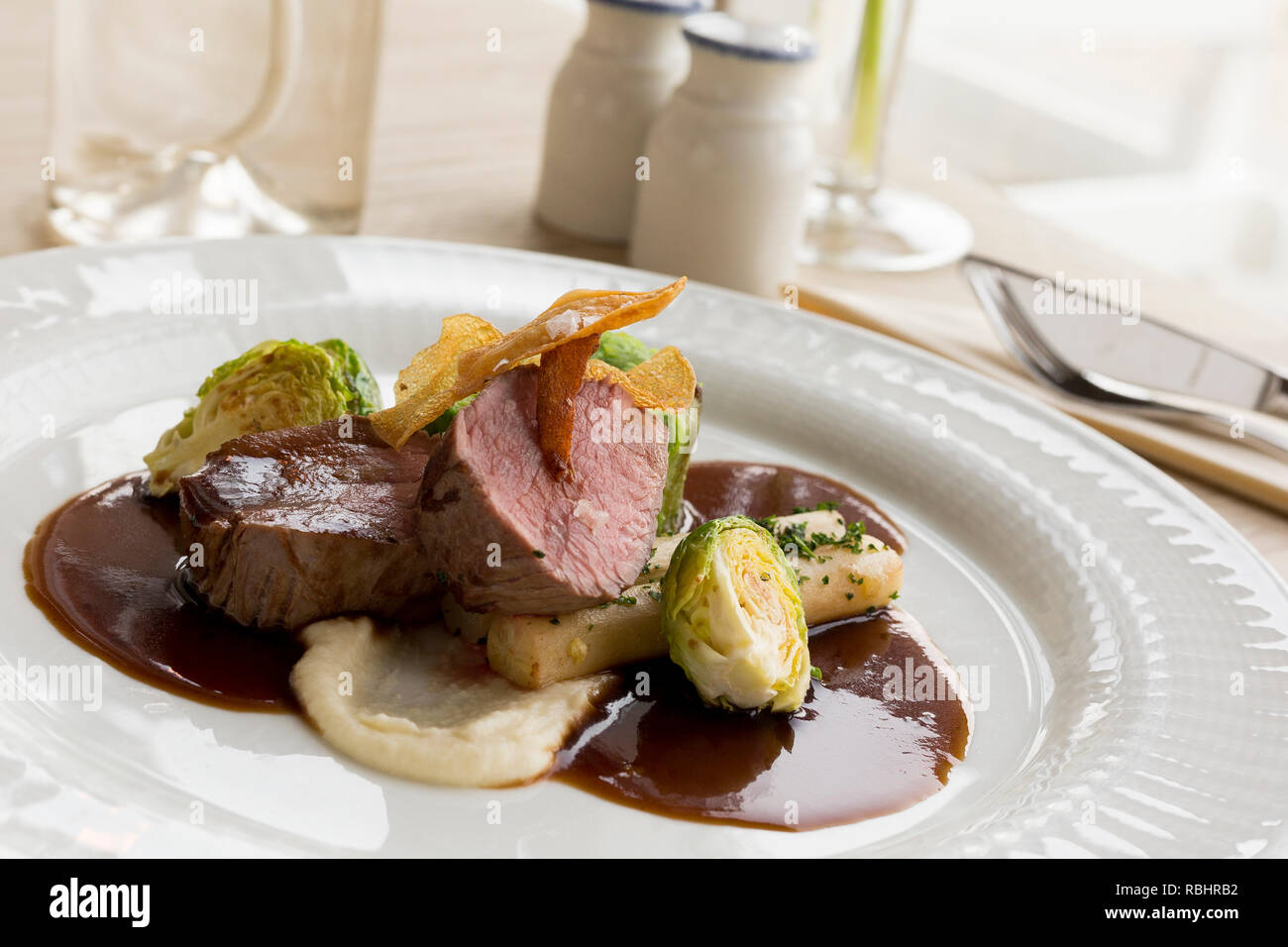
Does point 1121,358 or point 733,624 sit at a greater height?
point 1121,358

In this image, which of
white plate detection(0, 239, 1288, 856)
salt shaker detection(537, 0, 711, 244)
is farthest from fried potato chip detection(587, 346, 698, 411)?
salt shaker detection(537, 0, 711, 244)

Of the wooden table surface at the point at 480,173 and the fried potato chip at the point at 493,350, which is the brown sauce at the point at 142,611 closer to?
the fried potato chip at the point at 493,350

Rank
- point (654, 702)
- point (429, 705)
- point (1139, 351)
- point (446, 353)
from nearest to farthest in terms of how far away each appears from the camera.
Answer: point (429, 705)
point (654, 702)
point (446, 353)
point (1139, 351)

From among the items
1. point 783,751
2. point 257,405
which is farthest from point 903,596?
point 257,405

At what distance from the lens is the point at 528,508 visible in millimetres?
2172

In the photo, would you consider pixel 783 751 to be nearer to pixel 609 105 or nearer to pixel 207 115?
pixel 207 115

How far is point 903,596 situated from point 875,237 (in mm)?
2023

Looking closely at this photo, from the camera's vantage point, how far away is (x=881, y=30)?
12.9 feet

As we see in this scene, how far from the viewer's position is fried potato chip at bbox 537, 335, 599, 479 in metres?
2.18

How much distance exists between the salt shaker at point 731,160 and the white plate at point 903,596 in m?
0.27

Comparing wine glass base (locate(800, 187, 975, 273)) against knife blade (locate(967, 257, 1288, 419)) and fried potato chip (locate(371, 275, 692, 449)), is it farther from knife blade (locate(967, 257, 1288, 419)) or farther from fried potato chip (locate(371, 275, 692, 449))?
fried potato chip (locate(371, 275, 692, 449))

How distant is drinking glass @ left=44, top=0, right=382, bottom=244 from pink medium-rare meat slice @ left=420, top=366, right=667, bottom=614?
1.39 metres

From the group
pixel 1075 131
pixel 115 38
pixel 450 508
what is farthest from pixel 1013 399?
pixel 1075 131
